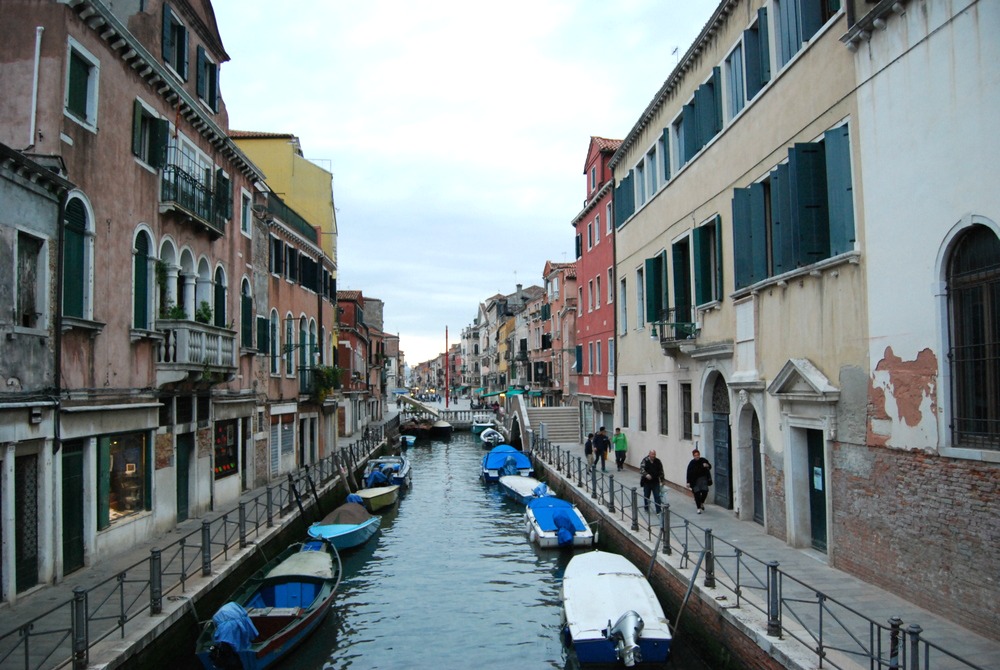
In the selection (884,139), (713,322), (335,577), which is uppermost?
(884,139)

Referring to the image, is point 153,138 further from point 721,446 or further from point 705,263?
point 721,446

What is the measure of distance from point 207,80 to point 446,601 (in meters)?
12.4

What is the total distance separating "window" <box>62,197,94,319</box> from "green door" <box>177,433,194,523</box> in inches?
196

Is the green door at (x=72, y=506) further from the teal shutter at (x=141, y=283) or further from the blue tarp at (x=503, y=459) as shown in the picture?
the blue tarp at (x=503, y=459)

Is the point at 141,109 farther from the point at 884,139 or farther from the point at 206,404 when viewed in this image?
the point at 884,139

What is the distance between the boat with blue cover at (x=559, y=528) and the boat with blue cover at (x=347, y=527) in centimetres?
394

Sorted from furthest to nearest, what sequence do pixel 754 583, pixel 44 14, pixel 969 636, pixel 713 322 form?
1. pixel 713 322
2. pixel 44 14
3. pixel 754 583
4. pixel 969 636

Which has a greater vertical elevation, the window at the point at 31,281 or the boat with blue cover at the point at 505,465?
the window at the point at 31,281

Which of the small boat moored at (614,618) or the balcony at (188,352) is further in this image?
the balcony at (188,352)

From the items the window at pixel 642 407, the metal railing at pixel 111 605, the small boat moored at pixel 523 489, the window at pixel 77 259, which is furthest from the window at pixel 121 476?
the window at pixel 642 407

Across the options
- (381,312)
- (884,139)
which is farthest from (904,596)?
(381,312)

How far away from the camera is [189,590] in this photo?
1056 centimetres

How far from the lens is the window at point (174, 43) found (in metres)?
15.1

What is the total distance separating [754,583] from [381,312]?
58.0 meters
